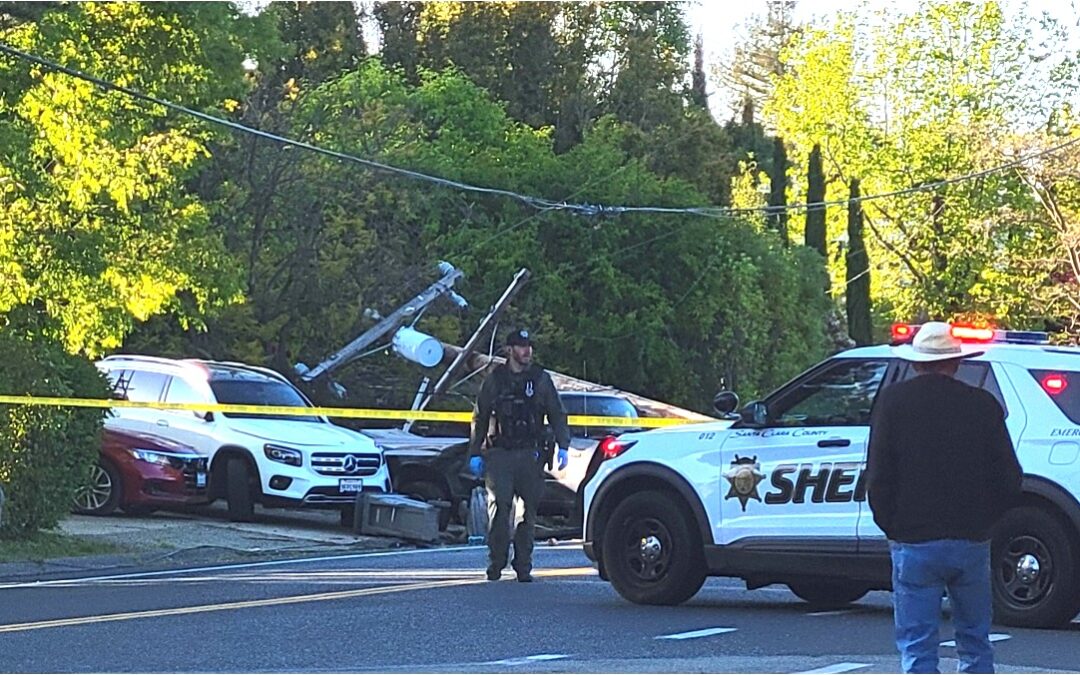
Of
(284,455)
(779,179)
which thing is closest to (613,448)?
(284,455)

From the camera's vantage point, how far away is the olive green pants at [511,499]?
1375 cm

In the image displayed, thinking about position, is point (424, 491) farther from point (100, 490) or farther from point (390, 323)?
point (390, 323)

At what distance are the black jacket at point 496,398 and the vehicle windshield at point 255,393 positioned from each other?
7.84 meters

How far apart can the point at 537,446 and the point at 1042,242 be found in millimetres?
34025

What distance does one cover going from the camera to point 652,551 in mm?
12281

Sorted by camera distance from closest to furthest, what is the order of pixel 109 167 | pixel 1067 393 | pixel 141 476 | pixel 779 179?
1. pixel 1067 393
2. pixel 141 476
3. pixel 109 167
4. pixel 779 179

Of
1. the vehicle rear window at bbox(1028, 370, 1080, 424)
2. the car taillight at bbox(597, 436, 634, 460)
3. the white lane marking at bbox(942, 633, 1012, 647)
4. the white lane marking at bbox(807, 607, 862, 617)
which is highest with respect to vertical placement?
the vehicle rear window at bbox(1028, 370, 1080, 424)

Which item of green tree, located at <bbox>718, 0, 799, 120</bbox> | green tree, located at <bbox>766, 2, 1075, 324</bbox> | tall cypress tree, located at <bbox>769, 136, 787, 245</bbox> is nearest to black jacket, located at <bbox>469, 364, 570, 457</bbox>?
green tree, located at <bbox>766, 2, 1075, 324</bbox>

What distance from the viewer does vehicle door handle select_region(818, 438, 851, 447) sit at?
1149 centimetres

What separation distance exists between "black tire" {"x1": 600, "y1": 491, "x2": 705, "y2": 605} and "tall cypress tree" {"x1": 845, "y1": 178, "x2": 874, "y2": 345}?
41763 mm

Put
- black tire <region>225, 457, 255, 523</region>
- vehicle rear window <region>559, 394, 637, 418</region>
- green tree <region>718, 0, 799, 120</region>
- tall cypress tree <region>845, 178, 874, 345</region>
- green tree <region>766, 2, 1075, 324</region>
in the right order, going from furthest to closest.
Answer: green tree <region>718, 0, 799, 120</region> → tall cypress tree <region>845, 178, 874, 345</region> → green tree <region>766, 2, 1075, 324</region> → vehicle rear window <region>559, 394, 637, 418</region> → black tire <region>225, 457, 255, 523</region>

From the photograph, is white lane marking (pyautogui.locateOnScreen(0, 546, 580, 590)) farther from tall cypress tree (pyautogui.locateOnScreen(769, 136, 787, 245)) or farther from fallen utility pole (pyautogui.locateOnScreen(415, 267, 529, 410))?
tall cypress tree (pyautogui.locateOnScreen(769, 136, 787, 245))

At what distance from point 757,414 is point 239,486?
10.2 m

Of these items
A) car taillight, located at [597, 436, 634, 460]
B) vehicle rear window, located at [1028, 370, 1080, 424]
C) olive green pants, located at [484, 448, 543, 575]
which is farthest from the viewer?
olive green pants, located at [484, 448, 543, 575]
